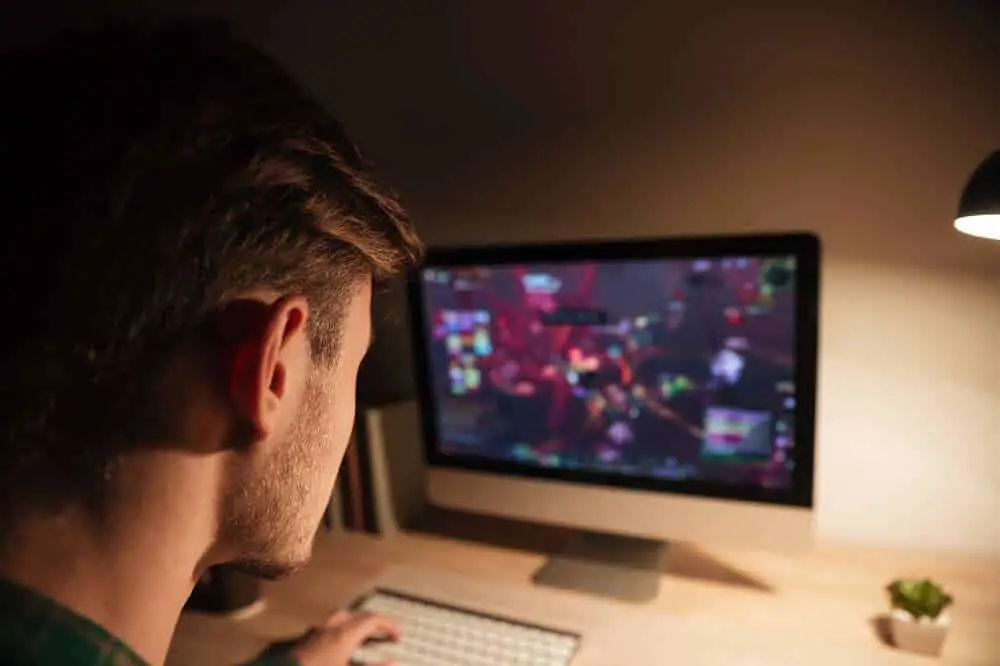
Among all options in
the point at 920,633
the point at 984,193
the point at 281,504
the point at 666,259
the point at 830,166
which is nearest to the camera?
the point at 281,504

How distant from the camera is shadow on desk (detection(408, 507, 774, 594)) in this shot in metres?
1.26

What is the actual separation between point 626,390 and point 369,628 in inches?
19.5

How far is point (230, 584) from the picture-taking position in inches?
47.3

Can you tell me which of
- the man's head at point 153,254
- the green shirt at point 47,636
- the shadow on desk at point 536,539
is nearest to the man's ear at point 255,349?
the man's head at point 153,254

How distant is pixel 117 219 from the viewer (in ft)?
1.77

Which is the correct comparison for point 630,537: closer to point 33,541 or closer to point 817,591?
point 817,591

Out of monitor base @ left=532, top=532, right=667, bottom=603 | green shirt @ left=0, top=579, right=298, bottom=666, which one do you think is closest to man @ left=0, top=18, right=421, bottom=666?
green shirt @ left=0, top=579, right=298, bottom=666

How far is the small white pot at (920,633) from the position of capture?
102 centimetres

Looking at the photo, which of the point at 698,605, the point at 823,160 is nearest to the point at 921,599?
the point at 698,605

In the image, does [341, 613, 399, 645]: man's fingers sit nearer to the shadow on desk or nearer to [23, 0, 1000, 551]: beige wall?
the shadow on desk

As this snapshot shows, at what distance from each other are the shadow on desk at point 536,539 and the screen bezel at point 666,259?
153mm

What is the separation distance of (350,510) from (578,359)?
57 centimetres

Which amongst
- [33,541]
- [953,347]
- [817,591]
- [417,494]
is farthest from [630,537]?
[33,541]

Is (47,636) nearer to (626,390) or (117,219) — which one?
(117,219)
